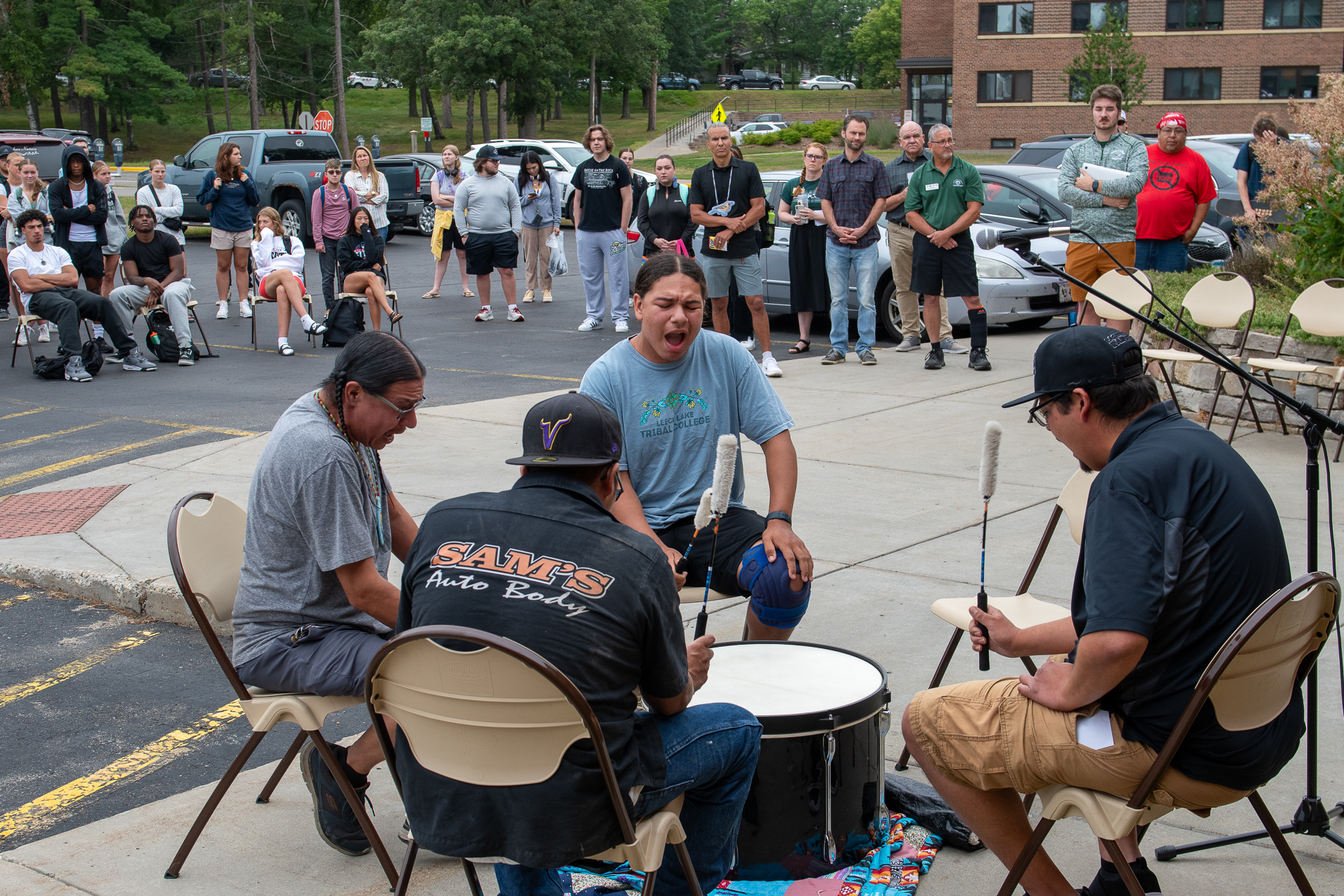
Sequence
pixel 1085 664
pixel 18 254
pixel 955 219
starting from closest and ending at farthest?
pixel 1085 664, pixel 955 219, pixel 18 254

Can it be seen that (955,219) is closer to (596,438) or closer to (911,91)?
(596,438)

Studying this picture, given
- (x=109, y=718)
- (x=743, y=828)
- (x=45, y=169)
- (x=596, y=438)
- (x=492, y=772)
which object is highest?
(x=45, y=169)

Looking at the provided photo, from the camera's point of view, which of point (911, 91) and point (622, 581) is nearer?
point (622, 581)

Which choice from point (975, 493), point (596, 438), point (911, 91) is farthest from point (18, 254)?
point (911, 91)

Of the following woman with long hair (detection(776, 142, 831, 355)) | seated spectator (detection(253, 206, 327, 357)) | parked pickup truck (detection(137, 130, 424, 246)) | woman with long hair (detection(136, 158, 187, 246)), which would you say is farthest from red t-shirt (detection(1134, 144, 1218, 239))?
parked pickup truck (detection(137, 130, 424, 246))

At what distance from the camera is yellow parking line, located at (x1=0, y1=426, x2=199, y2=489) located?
26.2 feet

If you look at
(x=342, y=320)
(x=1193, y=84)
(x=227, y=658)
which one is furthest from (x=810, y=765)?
(x=1193, y=84)

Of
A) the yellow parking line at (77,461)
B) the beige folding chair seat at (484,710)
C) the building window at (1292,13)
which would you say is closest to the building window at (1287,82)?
the building window at (1292,13)

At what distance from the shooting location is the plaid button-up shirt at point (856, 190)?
35.2 feet

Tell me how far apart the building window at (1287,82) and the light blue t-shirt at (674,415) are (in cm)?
5330

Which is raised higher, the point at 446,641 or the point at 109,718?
the point at 446,641

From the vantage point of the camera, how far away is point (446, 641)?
7.95 ft

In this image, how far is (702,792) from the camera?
2852 mm

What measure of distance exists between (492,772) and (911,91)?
222 ft
